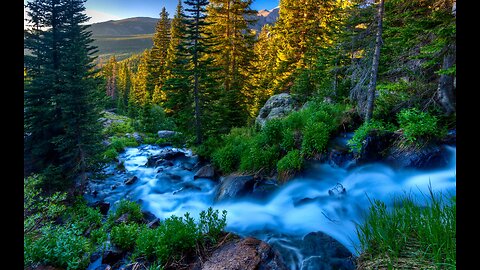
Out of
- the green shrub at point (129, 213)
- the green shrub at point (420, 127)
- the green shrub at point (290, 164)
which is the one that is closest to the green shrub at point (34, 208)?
the green shrub at point (129, 213)

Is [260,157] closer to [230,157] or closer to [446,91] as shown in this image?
[230,157]

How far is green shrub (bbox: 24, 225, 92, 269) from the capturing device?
19.6ft

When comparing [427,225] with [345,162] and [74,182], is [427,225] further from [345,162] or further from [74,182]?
[74,182]

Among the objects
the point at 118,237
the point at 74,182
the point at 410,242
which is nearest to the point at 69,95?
the point at 74,182

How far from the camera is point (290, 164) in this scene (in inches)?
443

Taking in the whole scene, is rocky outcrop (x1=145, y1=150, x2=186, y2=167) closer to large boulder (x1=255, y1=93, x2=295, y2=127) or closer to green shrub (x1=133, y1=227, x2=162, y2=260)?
large boulder (x1=255, y1=93, x2=295, y2=127)

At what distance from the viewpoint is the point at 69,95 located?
49.2ft

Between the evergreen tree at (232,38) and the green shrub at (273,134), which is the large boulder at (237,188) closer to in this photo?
the green shrub at (273,134)

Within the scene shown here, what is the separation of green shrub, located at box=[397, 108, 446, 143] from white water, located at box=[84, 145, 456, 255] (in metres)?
0.73

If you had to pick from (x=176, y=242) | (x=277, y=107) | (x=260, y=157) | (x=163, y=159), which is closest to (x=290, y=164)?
(x=260, y=157)

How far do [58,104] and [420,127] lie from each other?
1873cm

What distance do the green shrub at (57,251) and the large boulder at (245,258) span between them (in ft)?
12.3

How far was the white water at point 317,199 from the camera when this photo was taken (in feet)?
25.0

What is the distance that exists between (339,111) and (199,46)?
11.1 m
